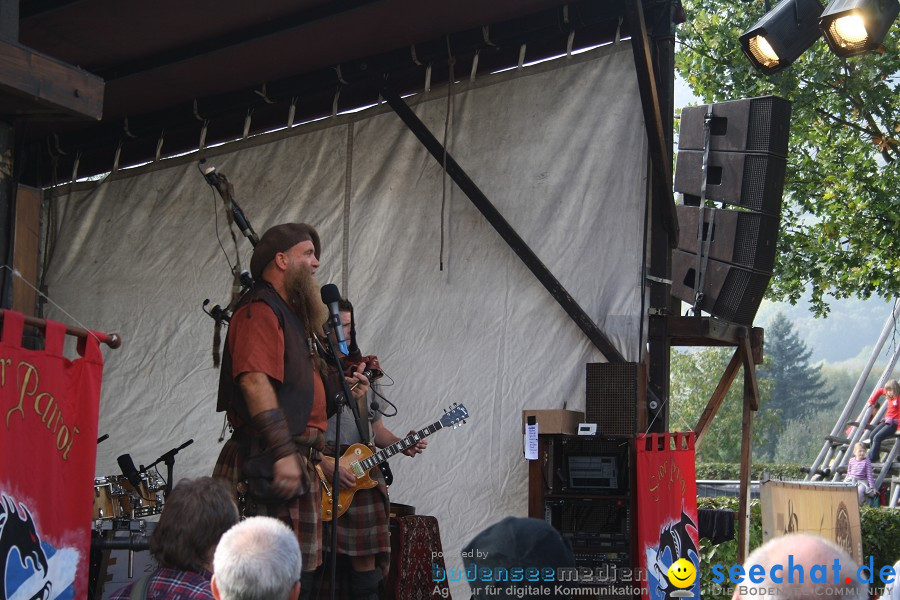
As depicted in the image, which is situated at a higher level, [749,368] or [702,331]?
[702,331]

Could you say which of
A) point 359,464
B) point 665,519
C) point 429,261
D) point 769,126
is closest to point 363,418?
point 359,464

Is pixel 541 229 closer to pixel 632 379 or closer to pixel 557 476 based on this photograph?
pixel 632 379

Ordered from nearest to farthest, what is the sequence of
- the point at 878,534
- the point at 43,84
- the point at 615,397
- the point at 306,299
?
the point at 43,84, the point at 306,299, the point at 615,397, the point at 878,534

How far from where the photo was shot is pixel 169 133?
20.4 ft

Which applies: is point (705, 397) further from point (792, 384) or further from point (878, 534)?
point (792, 384)

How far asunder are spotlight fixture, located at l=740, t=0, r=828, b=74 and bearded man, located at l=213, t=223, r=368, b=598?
8.87ft

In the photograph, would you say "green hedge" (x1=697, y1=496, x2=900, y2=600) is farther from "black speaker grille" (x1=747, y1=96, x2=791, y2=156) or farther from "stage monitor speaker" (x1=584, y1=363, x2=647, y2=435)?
"stage monitor speaker" (x1=584, y1=363, x2=647, y2=435)

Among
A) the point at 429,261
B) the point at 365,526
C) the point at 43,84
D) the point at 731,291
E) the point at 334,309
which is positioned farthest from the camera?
the point at 731,291

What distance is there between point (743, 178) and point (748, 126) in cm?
32

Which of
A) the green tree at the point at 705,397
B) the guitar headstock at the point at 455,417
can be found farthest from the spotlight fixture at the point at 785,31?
the green tree at the point at 705,397

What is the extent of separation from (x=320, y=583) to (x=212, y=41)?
2.84 m

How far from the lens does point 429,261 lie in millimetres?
5797

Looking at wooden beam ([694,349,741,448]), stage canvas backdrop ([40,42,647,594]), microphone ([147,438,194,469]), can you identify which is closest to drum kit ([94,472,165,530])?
microphone ([147,438,194,469])

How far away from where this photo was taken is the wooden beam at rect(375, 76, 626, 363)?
5.42 meters
